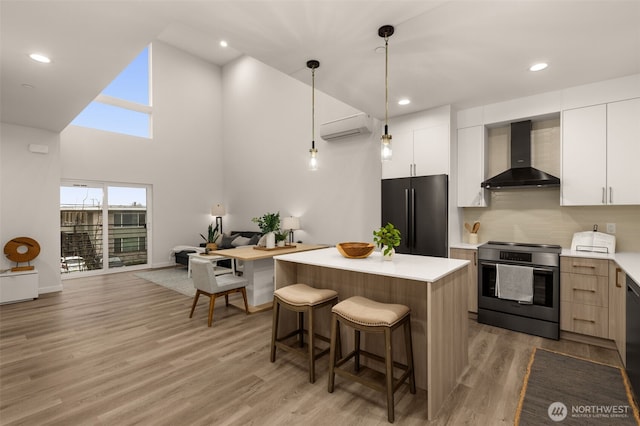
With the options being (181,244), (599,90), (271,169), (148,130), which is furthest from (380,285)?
(148,130)

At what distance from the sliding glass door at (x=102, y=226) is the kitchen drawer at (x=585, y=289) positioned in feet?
25.8

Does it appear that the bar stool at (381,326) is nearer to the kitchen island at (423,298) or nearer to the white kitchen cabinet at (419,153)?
the kitchen island at (423,298)

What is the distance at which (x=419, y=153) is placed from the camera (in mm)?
4066

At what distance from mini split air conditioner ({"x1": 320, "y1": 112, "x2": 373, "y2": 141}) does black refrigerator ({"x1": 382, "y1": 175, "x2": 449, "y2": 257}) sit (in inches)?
52.0

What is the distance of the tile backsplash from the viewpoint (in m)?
3.27

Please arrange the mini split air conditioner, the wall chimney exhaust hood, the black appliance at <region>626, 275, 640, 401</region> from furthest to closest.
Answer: the mini split air conditioner, the wall chimney exhaust hood, the black appliance at <region>626, 275, 640, 401</region>

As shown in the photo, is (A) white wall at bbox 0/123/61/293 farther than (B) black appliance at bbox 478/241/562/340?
Yes

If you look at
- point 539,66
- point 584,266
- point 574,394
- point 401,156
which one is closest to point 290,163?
point 401,156

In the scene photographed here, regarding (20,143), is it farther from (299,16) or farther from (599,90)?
(599,90)

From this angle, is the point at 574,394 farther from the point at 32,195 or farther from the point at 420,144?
the point at 32,195

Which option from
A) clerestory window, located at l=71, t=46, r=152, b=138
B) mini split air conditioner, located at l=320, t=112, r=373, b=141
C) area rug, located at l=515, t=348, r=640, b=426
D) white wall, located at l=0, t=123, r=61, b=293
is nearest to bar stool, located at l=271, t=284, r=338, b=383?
area rug, located at l=515, t=348, r=640, b=426

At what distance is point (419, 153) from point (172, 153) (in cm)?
626

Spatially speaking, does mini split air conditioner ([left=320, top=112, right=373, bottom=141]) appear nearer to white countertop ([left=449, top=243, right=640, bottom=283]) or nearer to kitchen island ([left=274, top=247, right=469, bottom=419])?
kitchen island ([left=274, top=247, right=469, bottom=419])

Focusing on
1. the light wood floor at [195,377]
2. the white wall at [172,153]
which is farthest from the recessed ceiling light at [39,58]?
the white wall at [172,153]
